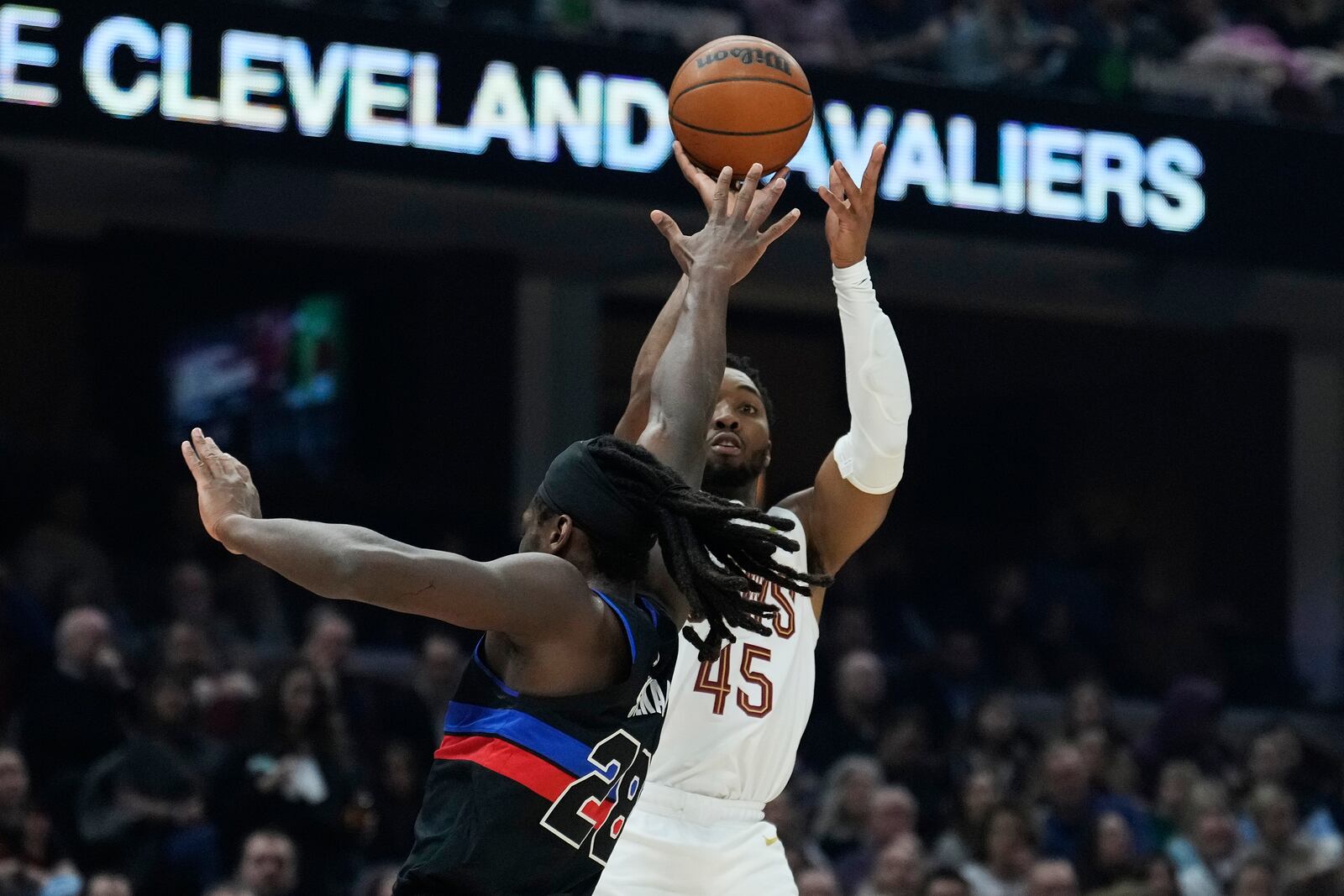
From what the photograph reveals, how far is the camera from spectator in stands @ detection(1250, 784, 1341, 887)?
11.4 meters

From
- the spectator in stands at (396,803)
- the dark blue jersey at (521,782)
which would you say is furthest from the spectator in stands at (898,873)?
the dark blue jersey at (521,782)

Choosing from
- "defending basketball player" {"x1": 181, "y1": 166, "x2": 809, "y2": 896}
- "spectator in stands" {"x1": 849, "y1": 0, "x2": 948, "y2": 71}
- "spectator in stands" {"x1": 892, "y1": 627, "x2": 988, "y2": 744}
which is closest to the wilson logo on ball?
"defending basketball player" {"x1": 181, "y1": 166, "x2": 809, "y2": 896}

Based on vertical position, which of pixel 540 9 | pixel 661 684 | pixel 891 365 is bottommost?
pixel 661 684

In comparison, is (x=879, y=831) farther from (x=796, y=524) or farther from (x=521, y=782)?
(x=521, y=782)

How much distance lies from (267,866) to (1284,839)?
5414mm

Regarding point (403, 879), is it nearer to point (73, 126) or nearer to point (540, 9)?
point (73, 126)

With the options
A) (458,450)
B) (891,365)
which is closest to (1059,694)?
(458,450)

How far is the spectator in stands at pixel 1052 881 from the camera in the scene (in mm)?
9742

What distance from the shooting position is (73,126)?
10914 mm

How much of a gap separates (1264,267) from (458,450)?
5147mm

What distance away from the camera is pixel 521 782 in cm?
425

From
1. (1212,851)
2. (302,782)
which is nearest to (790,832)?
Answer: (302,782)

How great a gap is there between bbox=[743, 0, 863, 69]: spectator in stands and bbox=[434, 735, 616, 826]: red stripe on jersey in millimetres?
8738

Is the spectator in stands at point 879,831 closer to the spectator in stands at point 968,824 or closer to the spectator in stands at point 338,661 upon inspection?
the spectator in stands at point 968,824
